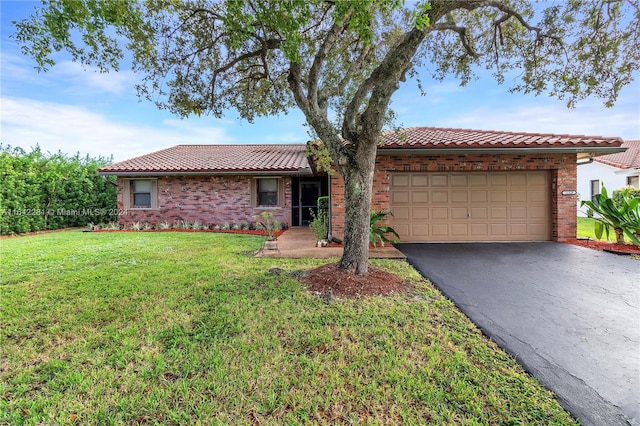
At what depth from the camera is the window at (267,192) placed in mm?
14023

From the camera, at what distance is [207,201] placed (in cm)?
1405

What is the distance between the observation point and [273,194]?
14.3m

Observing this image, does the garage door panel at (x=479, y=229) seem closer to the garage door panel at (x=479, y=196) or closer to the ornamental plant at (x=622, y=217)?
the garage door panel at (x=479, y=196)

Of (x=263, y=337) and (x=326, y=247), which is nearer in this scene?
(x=263, y=337)

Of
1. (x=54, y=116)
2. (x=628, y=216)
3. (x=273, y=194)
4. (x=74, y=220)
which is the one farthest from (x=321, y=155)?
(x=74, y=220)

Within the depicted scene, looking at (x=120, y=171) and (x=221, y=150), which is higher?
(x=221, y=150)

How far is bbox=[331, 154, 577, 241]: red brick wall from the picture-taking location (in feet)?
30.0

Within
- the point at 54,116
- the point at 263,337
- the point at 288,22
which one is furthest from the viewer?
the point at 54,116

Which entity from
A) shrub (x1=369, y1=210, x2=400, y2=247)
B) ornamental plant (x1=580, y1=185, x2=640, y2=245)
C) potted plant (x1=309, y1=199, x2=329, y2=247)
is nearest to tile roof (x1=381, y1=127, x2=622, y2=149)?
ornamental plant (x1=580, y1=185, x2=640, y2=245)

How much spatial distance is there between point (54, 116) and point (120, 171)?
307cm

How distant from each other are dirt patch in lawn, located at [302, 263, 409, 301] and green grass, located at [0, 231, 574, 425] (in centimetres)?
25

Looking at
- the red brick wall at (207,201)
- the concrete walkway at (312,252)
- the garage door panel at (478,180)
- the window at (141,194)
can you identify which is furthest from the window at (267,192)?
the garage door panel at (478,180)

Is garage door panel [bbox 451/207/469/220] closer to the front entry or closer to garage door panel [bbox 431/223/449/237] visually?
garage door panel [bbox 431/223/449/237]

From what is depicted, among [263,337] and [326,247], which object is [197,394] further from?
[326,247]
